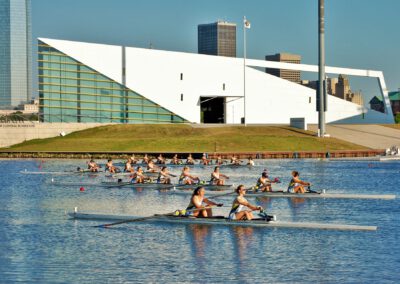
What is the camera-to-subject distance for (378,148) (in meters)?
94.2

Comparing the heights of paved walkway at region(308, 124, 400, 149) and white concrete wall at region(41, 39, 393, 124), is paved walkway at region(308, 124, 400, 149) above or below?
below

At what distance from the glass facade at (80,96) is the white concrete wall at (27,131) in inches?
132

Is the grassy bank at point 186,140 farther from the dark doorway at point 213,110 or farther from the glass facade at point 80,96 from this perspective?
the dark doorway at point 213,110

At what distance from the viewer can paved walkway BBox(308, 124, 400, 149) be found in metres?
98.1

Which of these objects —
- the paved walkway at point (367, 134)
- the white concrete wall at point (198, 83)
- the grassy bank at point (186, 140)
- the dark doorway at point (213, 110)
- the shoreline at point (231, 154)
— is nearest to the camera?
the shoreline at point (231, 154)

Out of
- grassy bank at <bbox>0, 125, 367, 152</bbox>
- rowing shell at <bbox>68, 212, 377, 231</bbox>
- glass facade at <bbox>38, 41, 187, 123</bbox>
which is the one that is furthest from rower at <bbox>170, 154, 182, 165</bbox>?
rowing shell at <bbox>68, 212, 377, 231</bbox>

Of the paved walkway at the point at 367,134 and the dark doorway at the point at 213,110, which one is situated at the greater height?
the dark doorway at the point at 213,110

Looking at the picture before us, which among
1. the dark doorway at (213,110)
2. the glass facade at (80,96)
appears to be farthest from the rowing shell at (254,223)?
the dark doorway at (213,110)

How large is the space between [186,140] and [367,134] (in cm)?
2830

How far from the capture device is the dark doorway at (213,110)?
399ft

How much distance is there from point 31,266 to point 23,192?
25.2m

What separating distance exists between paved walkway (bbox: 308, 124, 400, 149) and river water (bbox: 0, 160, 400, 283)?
57084 mm

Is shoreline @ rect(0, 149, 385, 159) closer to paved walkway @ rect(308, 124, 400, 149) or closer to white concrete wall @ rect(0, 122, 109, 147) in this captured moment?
paved walkway @ rect(308, 124, 400, 149)

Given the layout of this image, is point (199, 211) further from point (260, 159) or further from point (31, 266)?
point (260, 159)
